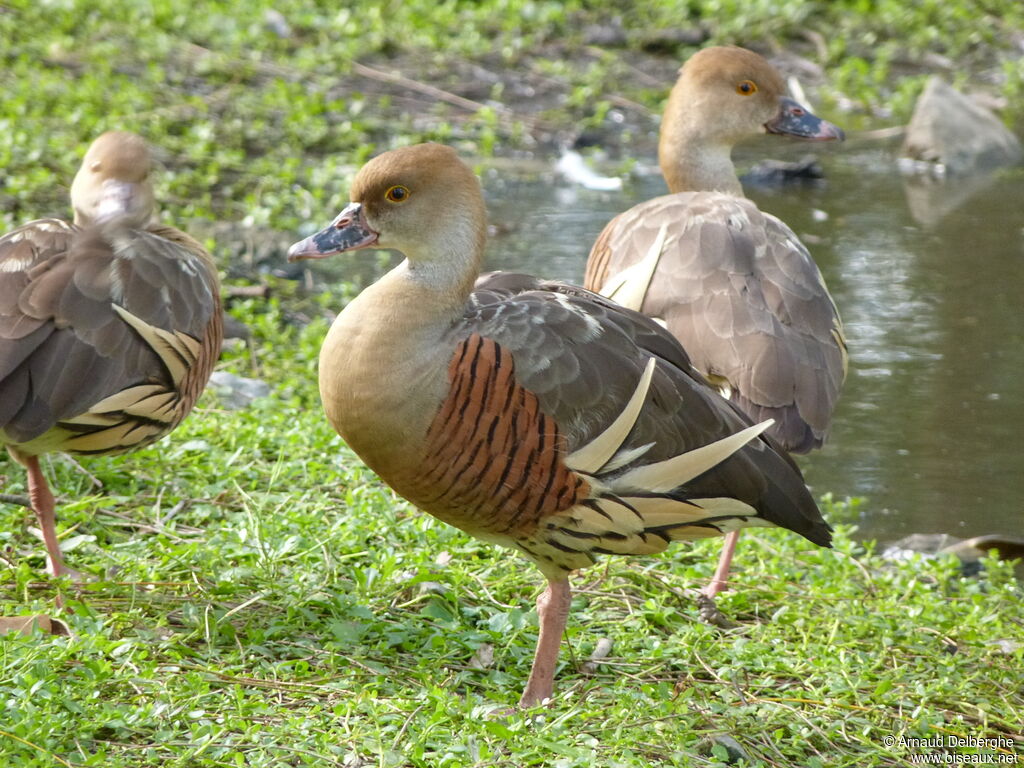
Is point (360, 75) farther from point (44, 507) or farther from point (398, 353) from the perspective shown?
point (398, 353)

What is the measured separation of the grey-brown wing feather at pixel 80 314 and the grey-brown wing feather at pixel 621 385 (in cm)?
112

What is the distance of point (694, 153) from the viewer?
6598mm

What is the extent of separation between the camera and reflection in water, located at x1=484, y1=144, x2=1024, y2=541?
6.46 metres

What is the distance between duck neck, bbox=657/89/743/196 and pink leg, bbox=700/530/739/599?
205cm

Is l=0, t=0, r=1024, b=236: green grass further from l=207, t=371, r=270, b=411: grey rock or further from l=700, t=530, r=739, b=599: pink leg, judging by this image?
l=700, t=530, r=739, b=599: pink leg

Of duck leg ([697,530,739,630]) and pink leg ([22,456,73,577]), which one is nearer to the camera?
pink leg ([22,456,73,577])

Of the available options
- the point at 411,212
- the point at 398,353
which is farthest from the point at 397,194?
the point at 398,353

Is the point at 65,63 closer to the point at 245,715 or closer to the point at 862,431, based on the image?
the point at 862,431

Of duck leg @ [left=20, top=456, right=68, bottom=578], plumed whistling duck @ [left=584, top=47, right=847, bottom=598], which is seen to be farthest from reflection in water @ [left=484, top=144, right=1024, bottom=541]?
duck leg @ [left=20, top=456, right=68, bottom=578]

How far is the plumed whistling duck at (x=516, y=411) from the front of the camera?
397 centimetres

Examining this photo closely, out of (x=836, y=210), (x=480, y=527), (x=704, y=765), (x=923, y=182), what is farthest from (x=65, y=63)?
(x=704, y=765)

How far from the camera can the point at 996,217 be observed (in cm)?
958

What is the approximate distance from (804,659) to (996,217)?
5966mm

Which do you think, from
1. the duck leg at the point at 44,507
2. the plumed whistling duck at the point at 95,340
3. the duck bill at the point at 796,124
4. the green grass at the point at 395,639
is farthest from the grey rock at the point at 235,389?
the duck bill at the point at 796,124
